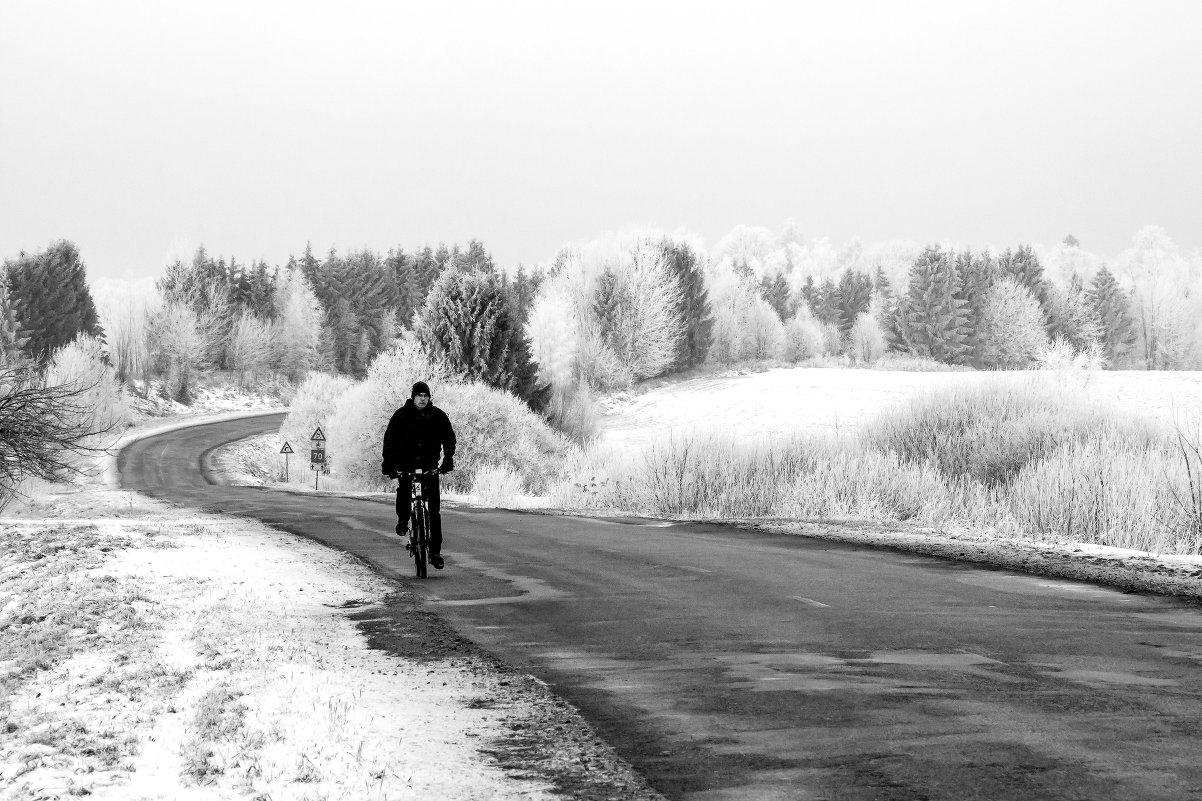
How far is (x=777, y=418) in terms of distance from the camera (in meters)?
70.8

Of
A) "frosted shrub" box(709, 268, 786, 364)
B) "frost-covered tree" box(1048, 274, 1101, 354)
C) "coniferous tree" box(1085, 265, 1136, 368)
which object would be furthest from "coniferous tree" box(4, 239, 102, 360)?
"coniferous tree" box(1085, 265, 1136, 368)

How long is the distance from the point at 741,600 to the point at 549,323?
213 feet

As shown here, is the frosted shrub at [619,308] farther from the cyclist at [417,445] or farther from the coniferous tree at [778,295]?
the cyclist at [417,445]

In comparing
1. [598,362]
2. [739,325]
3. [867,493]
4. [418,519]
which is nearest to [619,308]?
[598,362]

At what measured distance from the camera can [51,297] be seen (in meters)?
93.3

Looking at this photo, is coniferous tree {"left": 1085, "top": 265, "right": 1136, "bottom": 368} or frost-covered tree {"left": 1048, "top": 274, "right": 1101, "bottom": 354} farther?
coniferous tree {"left": 1085, "top": 265, "right": 1136, "bottom": 368}

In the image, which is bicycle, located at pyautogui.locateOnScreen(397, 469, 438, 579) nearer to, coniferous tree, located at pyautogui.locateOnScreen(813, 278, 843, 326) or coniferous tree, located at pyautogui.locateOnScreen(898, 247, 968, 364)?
coniferous tree, located at pyautogui.locateOnScreen(898, 247, 968, 364)

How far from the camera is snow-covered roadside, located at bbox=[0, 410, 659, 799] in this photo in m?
5.54

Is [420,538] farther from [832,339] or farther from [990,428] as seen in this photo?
[832,339]

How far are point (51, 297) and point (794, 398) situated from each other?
58840mm

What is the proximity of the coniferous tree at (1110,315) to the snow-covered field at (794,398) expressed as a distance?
43705 millimetres

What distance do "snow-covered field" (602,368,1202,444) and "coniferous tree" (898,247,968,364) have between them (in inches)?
1042

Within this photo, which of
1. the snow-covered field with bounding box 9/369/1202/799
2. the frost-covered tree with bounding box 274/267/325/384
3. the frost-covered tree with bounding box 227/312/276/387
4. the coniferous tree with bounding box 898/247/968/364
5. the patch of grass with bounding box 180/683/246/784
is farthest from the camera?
the frost-covered tree with bounding box 274/267/325/384

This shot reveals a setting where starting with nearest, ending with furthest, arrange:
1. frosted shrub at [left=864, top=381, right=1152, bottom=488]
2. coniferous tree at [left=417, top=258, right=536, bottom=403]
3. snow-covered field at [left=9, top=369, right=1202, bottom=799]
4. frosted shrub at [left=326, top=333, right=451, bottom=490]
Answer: snow-covered field at [left=9, top=369, right=1202, bottom=799] → frosted shrub at [left=864, top=381, right=1152, bottom=488] → frosted shrub at [left=326, top=333, right=451, bottom=490] → coniferous tree at [left=417, top=258, right=536, bottom=403]
